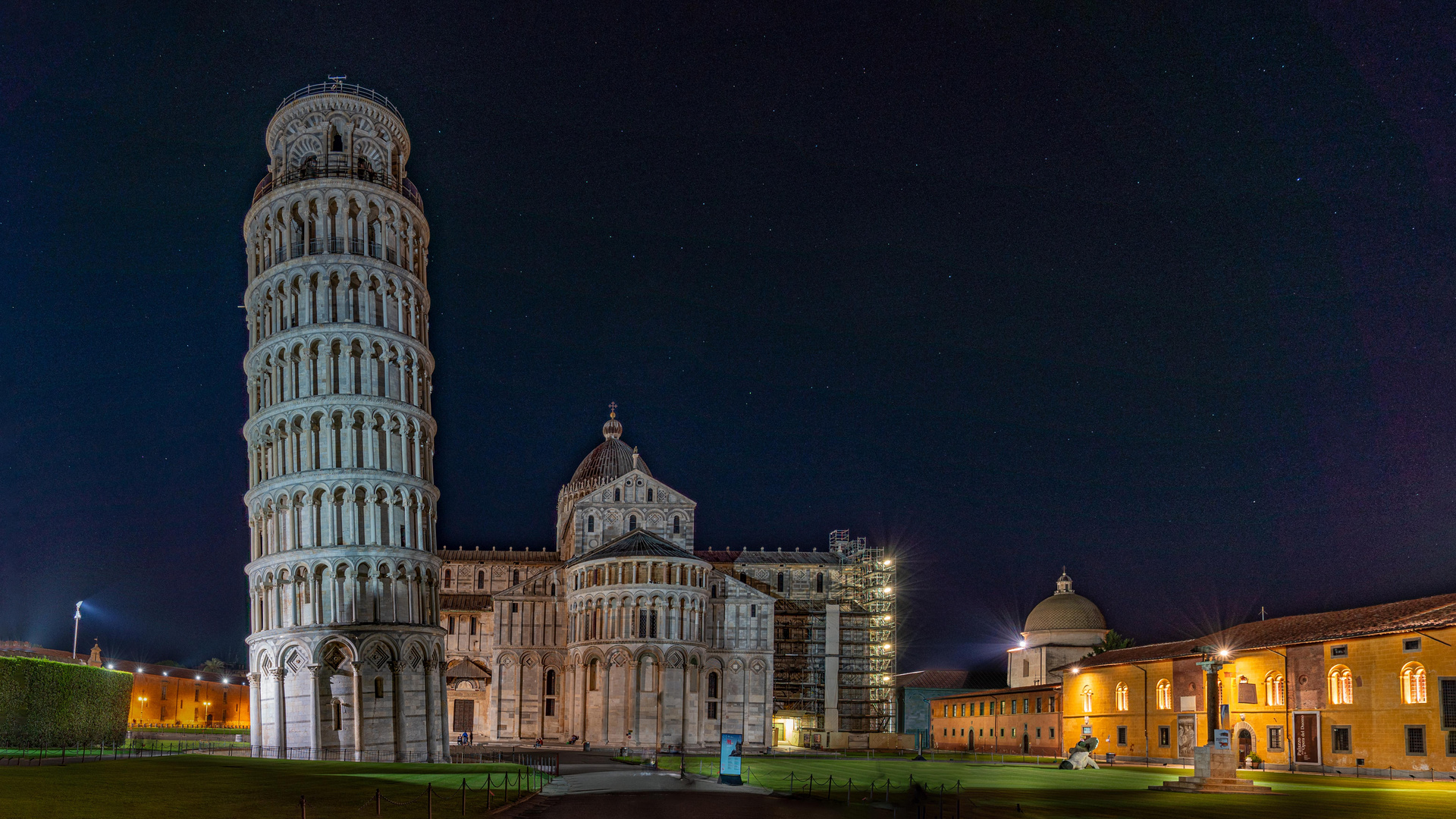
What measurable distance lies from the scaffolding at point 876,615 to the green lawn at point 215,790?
210 feet

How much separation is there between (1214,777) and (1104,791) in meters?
4.63

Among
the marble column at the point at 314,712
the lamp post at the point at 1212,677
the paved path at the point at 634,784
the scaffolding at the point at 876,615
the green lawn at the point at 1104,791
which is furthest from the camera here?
the scaffolding at the point at 876,615

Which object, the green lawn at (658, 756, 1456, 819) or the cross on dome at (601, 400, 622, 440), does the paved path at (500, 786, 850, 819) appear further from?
the cross on dome at (601, 400, 622, 440)

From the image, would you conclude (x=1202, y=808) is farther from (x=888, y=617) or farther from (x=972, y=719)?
(x=972, y=719)

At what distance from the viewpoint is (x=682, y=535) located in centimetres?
9912

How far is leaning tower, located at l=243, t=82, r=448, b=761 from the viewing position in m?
59.9

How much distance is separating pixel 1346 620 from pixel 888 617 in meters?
46.7

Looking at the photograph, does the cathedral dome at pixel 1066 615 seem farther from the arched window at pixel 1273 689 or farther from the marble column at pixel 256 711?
the marble column at pixel 256 711

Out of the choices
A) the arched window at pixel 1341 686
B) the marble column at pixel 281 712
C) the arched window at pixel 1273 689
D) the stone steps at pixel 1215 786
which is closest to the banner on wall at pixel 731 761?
the stone steps at pixel 1215 786

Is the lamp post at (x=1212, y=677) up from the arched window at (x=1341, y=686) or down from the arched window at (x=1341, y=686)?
up

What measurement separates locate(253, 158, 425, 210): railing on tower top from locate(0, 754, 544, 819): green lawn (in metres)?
34.3

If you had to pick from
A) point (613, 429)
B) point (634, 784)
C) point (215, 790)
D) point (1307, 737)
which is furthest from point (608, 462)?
point (215, 790)

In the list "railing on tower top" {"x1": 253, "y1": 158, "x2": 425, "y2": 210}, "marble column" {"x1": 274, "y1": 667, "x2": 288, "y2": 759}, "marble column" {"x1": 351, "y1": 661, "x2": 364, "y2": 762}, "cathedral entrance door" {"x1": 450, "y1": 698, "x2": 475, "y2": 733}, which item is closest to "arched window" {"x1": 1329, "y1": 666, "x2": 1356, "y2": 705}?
"marble column" {"x1": 351, "y1": 661, "x2": 364, "y2": 762}

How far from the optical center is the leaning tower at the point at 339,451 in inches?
2359
